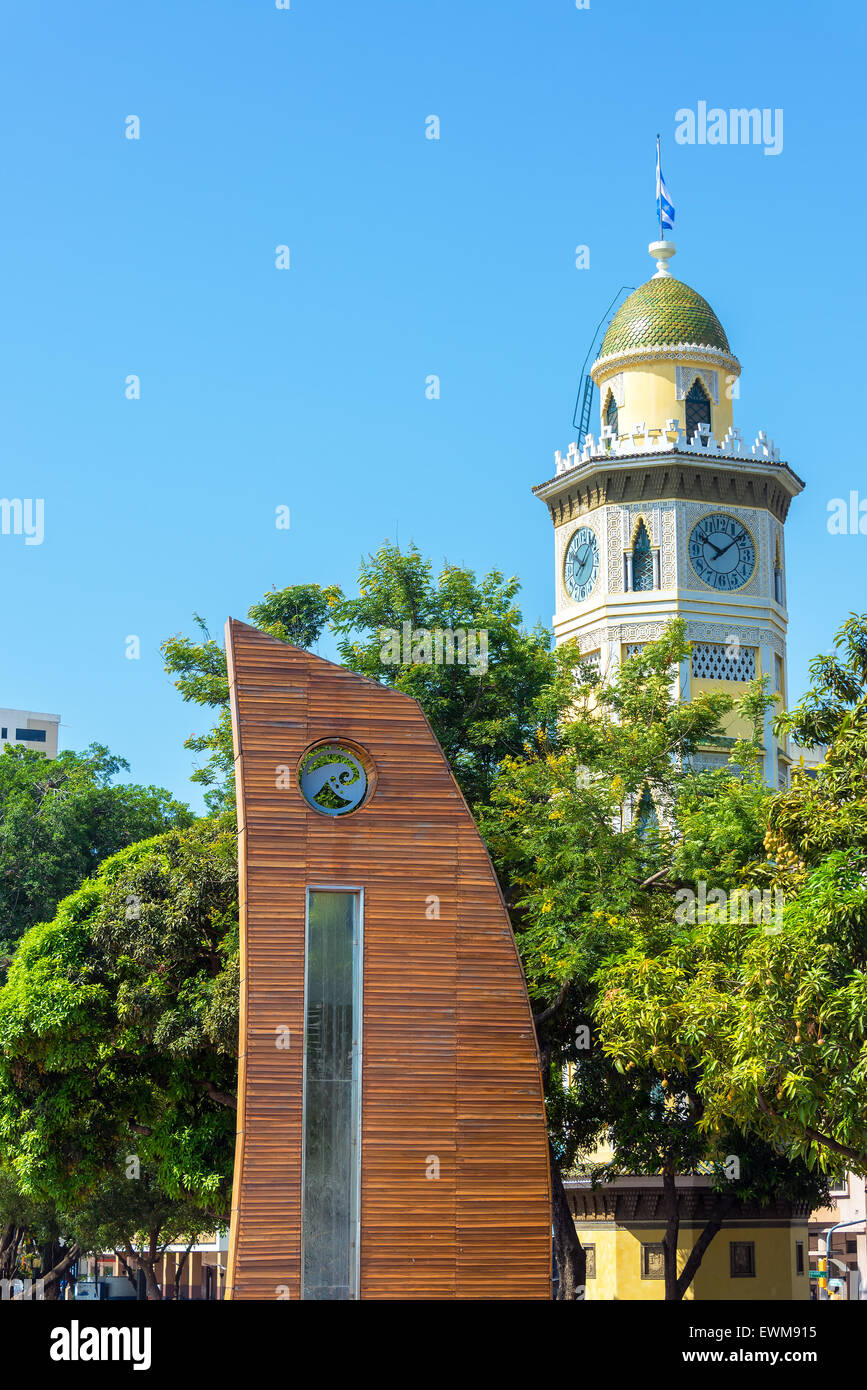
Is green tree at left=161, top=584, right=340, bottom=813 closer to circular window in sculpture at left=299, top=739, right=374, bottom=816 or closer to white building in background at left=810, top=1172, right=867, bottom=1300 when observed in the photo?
circular window in sculpture at left=299, top=739, right=374, bottom=816

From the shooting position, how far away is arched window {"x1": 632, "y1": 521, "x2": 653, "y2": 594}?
35.3 m

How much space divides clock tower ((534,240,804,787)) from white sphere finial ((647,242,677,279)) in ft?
2.58

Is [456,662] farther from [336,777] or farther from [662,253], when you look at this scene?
[662,253]

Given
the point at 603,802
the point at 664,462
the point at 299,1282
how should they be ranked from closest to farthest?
the point at 299,1282 → the point at 603,802 → the point at 664,462

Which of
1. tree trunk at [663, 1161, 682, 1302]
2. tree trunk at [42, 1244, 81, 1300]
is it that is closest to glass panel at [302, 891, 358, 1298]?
Answer: tree trunk at [663, 1161, 682, 1302]

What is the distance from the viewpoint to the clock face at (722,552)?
35625mm

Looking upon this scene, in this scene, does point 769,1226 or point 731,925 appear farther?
point 769,1226

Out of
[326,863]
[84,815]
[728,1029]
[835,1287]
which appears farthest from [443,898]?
[835,1287]

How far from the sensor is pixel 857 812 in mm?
17109

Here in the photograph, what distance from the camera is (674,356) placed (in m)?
36.5

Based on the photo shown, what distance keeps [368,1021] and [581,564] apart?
66.7 feet
